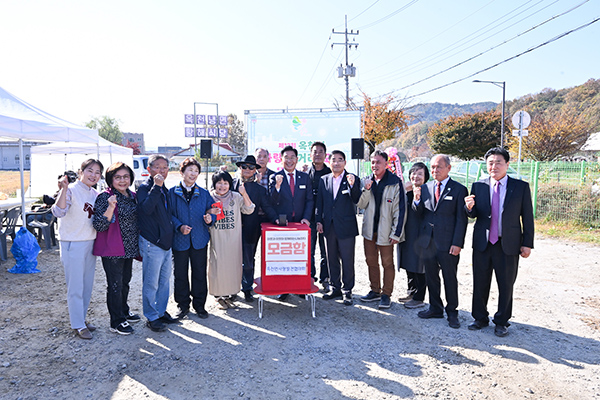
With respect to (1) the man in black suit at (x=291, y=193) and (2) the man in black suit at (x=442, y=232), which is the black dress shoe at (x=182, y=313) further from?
(2) the man in black suit at (x=442, y=232)

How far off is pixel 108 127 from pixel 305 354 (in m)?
71.8

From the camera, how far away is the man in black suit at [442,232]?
4.09 metres

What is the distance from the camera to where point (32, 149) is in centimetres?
1404

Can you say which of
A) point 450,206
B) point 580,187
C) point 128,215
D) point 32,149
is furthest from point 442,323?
point 32,149

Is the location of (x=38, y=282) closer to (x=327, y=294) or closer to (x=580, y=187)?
(x=327, y=294)

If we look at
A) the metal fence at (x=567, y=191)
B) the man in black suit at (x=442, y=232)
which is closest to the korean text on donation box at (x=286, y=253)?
the man in black suit at (x=442, y=232)

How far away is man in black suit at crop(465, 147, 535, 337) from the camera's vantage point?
3785 millimetres

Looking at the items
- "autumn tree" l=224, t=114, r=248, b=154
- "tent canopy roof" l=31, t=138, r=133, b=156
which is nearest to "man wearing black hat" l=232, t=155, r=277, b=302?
"tent canopy roof" l=31, t=138, r=133, b=156

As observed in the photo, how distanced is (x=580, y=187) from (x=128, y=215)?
10355 mm

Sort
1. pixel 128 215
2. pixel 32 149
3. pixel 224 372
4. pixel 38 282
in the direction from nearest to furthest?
1. pixel 224 372
2. pixel 128 215
3. pixel 38 282
4. pixel 32 149

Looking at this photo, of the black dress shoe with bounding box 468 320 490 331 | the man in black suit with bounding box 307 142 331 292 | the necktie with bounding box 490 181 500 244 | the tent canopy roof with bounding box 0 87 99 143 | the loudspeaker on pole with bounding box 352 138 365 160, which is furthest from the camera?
the loudspeaker on pole with bounding box 352 138 365 160

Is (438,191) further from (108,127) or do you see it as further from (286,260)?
(108,127)

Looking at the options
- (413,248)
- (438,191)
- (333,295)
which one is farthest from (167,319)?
(438,191)

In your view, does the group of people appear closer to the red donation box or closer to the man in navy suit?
the man in navy suit
